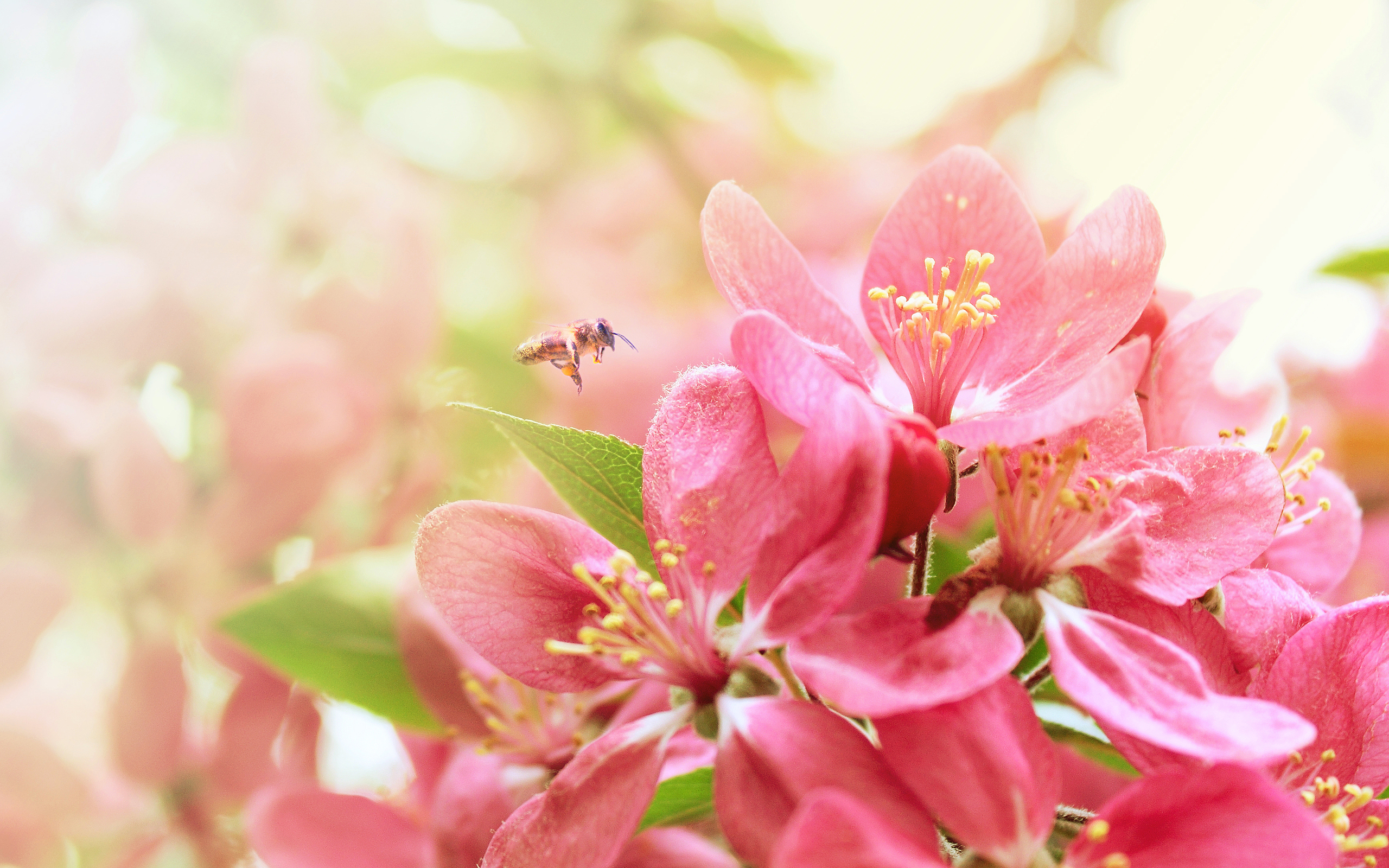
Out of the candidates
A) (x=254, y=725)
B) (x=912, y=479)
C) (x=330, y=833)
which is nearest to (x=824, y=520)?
(x=912, y=479)

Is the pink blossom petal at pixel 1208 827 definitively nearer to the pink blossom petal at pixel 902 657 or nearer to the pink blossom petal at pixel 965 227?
the pink blossom petal at pixel 902 657

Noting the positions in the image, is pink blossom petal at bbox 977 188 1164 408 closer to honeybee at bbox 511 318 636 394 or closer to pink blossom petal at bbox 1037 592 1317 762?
pink blossom petal at bbox 1037 592 1317 762

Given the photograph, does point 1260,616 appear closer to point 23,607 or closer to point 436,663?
point 436,663

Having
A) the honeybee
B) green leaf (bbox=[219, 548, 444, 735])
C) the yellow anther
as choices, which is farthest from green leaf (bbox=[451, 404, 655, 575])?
green leaf (bbox=[219, 548, 444, 735])

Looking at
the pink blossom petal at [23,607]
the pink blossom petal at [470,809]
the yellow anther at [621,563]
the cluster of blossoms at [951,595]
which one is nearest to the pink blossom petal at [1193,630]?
the cluster of blossoms at [951,595]

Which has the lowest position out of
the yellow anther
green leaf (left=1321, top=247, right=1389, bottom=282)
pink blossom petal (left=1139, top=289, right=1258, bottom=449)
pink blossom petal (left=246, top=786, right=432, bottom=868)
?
pink blossom petal (left=246, top=786, right=432, bottom=868)

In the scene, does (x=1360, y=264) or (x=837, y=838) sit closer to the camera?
(x=837, y=838)

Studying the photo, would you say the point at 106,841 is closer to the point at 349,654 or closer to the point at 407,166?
the point at 349,654
